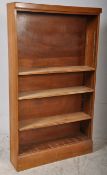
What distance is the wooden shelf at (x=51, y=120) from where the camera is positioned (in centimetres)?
249

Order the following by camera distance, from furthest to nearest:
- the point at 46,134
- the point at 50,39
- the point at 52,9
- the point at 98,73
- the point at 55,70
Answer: the point at 98,73 → the point at 46,134 → the point at 50,39 → the point at 55,70 → the point at 52,9

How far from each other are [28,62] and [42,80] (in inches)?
10.3

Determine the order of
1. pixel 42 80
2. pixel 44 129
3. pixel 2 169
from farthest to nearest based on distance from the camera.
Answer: pixel 44 129 → pixel 42 80 → pixel 2 169

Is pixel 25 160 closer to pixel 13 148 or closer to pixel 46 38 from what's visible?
pixel 13 148

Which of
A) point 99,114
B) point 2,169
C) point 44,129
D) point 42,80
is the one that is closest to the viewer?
point 2,169

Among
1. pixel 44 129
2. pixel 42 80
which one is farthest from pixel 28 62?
pixel 44 129

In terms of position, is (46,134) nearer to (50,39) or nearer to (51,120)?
(51,120)

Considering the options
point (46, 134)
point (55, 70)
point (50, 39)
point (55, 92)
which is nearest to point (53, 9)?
point (50, 39)

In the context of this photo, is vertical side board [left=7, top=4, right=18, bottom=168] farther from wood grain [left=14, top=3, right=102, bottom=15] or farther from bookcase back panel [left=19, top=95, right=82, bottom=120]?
bookcase back panel [left=19, top=95, right=82, bottom=120]

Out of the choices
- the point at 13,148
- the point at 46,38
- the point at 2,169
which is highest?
the point at 46,38

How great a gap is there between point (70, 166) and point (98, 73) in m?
1.16

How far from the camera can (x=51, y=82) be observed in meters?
2.71

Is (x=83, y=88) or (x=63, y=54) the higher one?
(x=63, y=54)

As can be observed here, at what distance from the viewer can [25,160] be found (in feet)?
8.16
